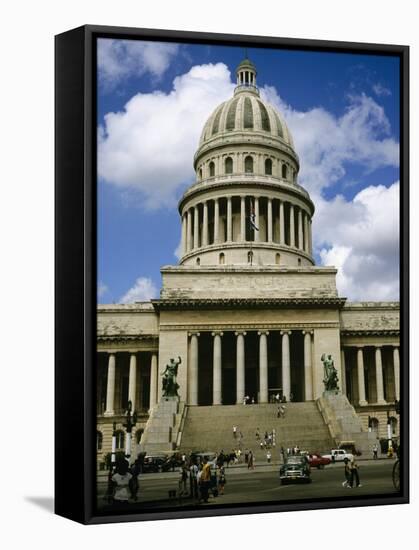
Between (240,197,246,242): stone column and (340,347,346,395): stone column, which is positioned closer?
(340,347,346,395): stone column

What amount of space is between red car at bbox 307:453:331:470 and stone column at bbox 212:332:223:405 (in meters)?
3.26

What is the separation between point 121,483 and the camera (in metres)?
23.7

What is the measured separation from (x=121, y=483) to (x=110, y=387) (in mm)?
3044

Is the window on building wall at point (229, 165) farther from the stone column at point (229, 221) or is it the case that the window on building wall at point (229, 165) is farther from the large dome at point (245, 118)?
the stone column at point (229, 221)

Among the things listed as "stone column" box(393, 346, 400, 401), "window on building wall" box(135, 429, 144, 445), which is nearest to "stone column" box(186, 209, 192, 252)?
"window on building wall" box(135, 429, 144, 445)

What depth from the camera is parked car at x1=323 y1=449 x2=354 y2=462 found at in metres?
26.6

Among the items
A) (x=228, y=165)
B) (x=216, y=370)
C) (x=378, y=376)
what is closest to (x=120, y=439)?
(x=216, y=370)

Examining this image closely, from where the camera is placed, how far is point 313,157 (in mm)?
27953

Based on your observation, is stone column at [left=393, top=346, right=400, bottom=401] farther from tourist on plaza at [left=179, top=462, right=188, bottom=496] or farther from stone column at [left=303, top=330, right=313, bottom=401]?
tourist on plaza at [left=179, top=462, right=188, bottom=496]

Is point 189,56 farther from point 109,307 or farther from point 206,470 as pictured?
point 206,470

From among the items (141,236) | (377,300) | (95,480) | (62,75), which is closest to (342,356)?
(377,300)

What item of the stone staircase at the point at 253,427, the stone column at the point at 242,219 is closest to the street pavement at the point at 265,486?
the stone staircase at the point at 253,427

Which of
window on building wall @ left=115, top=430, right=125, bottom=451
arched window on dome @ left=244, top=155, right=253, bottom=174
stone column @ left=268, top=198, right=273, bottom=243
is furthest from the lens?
stone column @ left=268, top=198, right=273, bottom=243

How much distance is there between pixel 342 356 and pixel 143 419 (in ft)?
27.7
